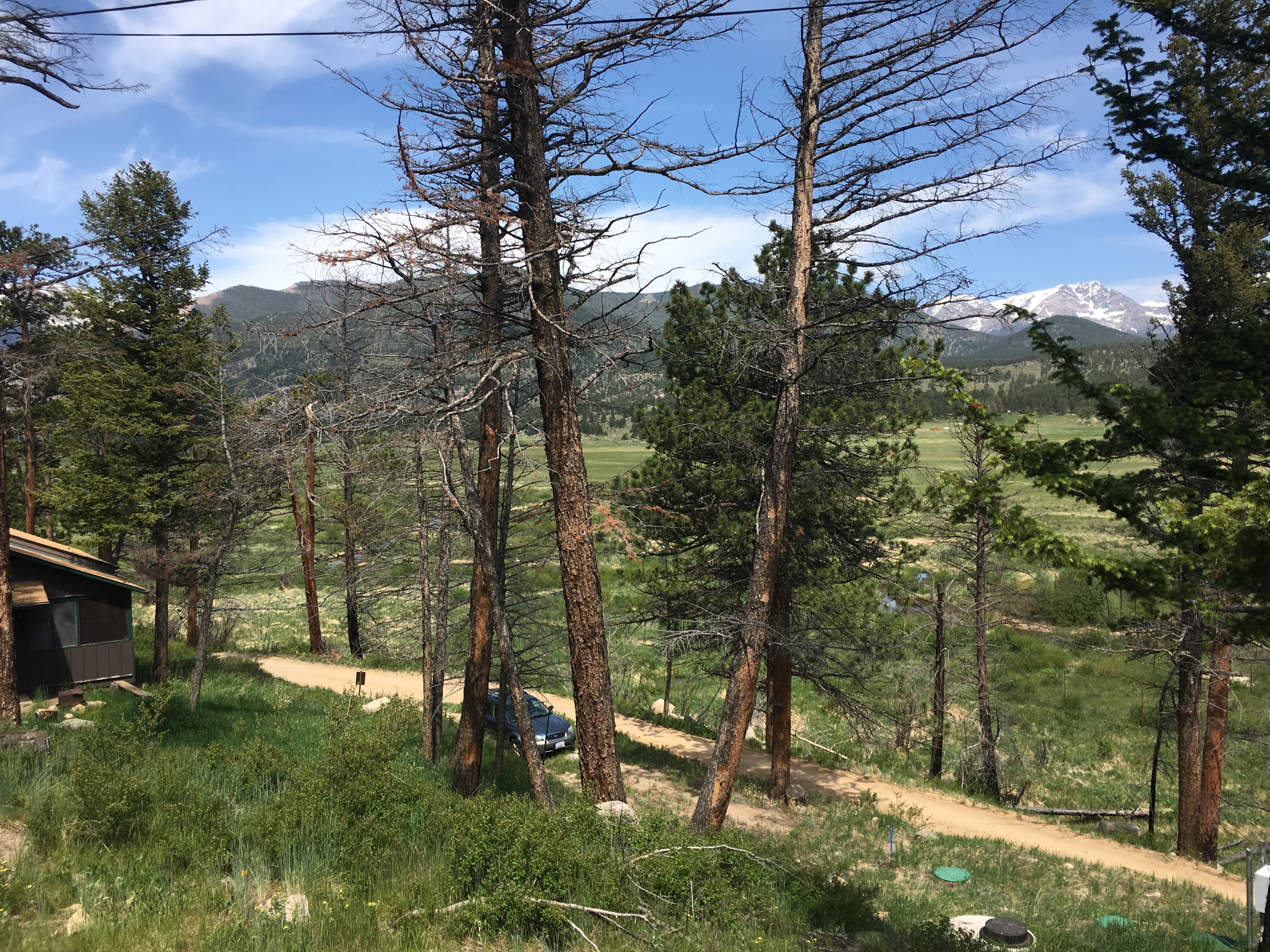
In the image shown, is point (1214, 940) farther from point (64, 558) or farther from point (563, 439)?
point (64, 558)

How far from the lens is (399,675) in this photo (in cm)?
2858

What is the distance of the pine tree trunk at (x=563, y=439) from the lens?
24.5 feet

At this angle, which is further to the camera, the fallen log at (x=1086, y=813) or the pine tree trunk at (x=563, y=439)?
the fallen log at (x=1086, y=813)

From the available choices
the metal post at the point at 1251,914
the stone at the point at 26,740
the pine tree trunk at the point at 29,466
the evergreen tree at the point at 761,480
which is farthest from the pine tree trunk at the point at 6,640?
the metal post at the point at 1251,914

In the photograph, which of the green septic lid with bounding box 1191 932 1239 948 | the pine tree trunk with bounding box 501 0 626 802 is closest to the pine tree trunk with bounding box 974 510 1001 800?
the green septic lid with bounding box 1191 932 1239 948

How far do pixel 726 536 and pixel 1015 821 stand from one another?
10.2m

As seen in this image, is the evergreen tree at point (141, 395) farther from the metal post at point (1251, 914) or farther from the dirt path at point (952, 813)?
the metal post at point (1251, 914)

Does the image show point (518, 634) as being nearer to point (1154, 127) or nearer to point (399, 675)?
point (1154, 127)

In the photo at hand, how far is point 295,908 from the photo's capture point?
455 centimetres

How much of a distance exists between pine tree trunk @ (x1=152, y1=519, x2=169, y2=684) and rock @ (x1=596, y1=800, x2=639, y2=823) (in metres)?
19.2

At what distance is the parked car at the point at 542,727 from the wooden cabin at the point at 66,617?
10254 millimetres

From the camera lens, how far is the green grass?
4.46 metres

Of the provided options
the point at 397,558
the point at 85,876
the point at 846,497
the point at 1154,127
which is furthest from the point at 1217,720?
the point at 85,876

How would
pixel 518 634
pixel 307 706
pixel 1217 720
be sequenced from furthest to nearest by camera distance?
1. pixel 307 706
2. pixel 1217 720
3. pixel 518 634
